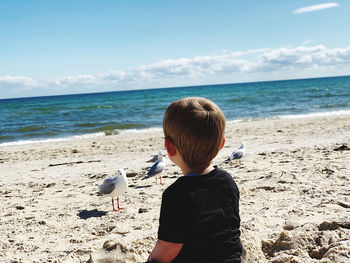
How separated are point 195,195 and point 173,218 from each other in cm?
16

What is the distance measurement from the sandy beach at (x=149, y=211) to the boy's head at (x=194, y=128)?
126 centimetres

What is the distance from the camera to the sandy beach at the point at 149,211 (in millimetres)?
2623

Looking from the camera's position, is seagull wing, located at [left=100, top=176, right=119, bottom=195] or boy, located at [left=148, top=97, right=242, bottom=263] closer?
boy, located at [left=148, top=97, right=242, bottom=263]

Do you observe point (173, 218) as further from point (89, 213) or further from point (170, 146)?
point (89, 213)

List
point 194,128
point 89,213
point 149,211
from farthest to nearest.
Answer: point 89,213
point 149,211
point 194,128

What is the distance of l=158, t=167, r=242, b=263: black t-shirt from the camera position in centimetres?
155

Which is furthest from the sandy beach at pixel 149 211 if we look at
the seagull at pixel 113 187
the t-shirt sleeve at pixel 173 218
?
the t-shirt sleeve at pixel 173 218

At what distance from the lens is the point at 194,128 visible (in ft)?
5.01

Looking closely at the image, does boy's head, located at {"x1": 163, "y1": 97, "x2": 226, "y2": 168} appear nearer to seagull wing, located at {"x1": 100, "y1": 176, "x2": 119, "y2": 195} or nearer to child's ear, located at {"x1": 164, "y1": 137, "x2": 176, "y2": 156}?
child's ear, located at {"x1": 164, "y1": 137, "x2": 176, "y2": 156}

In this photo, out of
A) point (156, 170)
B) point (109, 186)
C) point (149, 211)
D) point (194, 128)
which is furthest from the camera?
point (156, 170)

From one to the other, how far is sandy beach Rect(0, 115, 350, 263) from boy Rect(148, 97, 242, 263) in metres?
0.94

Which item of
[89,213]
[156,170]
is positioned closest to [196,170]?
[89,213]

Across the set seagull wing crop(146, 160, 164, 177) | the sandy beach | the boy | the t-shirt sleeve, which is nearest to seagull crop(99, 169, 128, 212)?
the sandy beach

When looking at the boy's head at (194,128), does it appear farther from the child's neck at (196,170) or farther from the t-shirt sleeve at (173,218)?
the t-shirt sleeve at (173,218)
